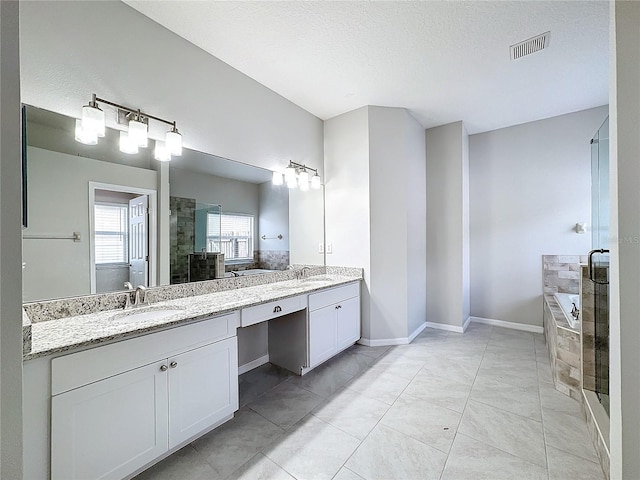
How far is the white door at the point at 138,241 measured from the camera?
1.90m

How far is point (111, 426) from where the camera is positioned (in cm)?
130

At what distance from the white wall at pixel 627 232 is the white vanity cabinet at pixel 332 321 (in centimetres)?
191

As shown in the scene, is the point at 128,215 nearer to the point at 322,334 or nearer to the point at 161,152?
the point at 161,152

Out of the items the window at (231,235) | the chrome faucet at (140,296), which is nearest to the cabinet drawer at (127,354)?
the chrome faucet at (140,296)

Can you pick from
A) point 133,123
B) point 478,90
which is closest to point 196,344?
point 133,123

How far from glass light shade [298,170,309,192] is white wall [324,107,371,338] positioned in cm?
38

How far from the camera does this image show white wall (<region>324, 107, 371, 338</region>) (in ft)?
10.6

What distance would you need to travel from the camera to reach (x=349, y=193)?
3.33 meters

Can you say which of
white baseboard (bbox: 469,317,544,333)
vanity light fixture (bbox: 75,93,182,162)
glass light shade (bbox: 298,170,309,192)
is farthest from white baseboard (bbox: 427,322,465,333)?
vanity light fixture (bbox: 75,93,182,162)

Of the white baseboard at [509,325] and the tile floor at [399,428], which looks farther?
the white baseboard at [509,325]

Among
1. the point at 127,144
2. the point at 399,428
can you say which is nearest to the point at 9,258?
the point at 127,144

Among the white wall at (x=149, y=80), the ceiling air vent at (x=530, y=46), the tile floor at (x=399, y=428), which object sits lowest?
the tile floor at (x=399, y=428)

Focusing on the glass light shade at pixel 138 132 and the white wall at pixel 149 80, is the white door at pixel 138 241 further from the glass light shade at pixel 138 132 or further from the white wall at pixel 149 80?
the glass light shade at pixel 138 132

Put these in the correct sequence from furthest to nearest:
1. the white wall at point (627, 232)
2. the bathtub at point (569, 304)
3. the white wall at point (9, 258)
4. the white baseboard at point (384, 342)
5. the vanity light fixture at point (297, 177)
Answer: the white baseboard at point (384, 342)
the vanity light fixture at point (297, 177)
the bathtub at point (569, 304)
the white wall at point (627, 232)
the white wall at point (9, 258)
